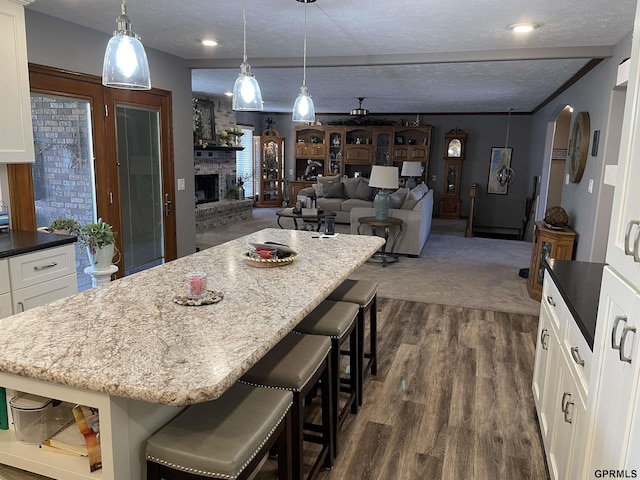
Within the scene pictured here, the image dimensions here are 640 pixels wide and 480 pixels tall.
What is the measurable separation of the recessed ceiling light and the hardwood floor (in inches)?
96.2

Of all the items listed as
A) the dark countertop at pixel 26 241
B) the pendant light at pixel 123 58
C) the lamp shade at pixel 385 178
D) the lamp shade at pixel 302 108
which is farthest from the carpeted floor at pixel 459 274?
the pendant light at pixel 123 58

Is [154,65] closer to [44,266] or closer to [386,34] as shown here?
[386,34]

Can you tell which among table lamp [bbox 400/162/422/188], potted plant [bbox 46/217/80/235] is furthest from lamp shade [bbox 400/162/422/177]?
potted plant [bbox 46/217/80/235]

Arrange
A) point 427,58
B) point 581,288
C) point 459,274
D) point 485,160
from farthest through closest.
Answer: point 485,160, point 459,274, point 427,58, point 581,288

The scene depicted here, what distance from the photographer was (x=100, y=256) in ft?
11.3

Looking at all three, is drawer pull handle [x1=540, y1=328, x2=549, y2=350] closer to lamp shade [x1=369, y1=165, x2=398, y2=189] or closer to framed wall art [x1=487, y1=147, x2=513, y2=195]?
lamp shade [x1=369, y1=165, x2=398, y2=189]

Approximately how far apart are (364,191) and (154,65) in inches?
241

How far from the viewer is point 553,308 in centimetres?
233

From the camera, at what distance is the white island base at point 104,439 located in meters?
1.26

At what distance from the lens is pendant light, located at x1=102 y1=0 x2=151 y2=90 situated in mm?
1910

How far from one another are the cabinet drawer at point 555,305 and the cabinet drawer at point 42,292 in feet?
9.48

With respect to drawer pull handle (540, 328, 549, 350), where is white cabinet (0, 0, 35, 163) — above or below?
above

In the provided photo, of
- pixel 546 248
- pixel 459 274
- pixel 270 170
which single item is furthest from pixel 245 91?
pixel 270 170

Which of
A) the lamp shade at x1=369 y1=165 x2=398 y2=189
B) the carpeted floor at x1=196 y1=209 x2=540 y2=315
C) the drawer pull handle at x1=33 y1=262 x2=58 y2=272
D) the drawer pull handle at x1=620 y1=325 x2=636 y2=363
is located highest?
the lamp shade at x1=369 y1=165 x2=398 y2=189
